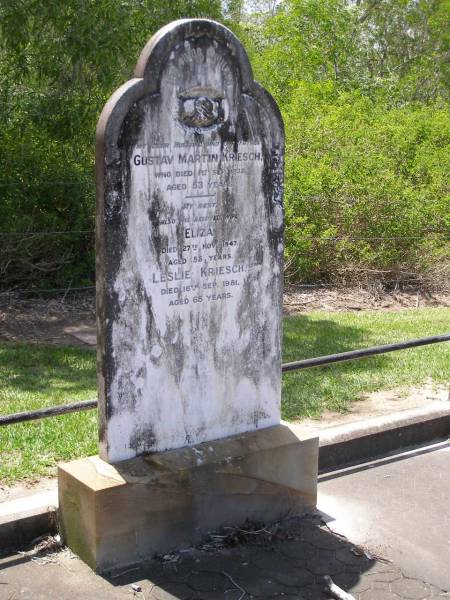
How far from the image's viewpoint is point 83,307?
11062mm

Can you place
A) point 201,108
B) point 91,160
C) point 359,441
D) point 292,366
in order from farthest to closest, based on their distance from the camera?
point 91,160, point 359,441, point 292,366, point 201,108

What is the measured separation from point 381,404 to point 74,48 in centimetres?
568

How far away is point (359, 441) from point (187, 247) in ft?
7.05

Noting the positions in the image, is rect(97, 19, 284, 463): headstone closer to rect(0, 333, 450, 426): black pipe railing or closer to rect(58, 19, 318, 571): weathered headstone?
rect(58, 19, 318, 571): weathered headstone

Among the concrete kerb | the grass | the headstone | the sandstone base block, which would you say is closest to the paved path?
the sandstone base block

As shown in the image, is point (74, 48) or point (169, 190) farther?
point (74, 48)

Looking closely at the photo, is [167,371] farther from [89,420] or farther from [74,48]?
[74,48]

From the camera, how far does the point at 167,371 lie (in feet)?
15.2

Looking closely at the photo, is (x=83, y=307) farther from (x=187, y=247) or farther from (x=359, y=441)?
(x=187, y=247)

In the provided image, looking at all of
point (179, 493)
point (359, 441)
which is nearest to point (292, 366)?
point (359, 441)

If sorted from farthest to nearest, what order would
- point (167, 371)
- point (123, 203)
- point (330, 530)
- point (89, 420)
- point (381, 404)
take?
point (381, 404), point (89, 420), point (330, 530), point (167, 371), point (123, 203)

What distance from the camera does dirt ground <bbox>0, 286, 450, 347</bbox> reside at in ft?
32.5

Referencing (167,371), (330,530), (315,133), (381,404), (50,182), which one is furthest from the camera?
(315,133)

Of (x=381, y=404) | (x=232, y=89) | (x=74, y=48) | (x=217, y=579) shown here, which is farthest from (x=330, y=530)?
(x=74, y=48)
